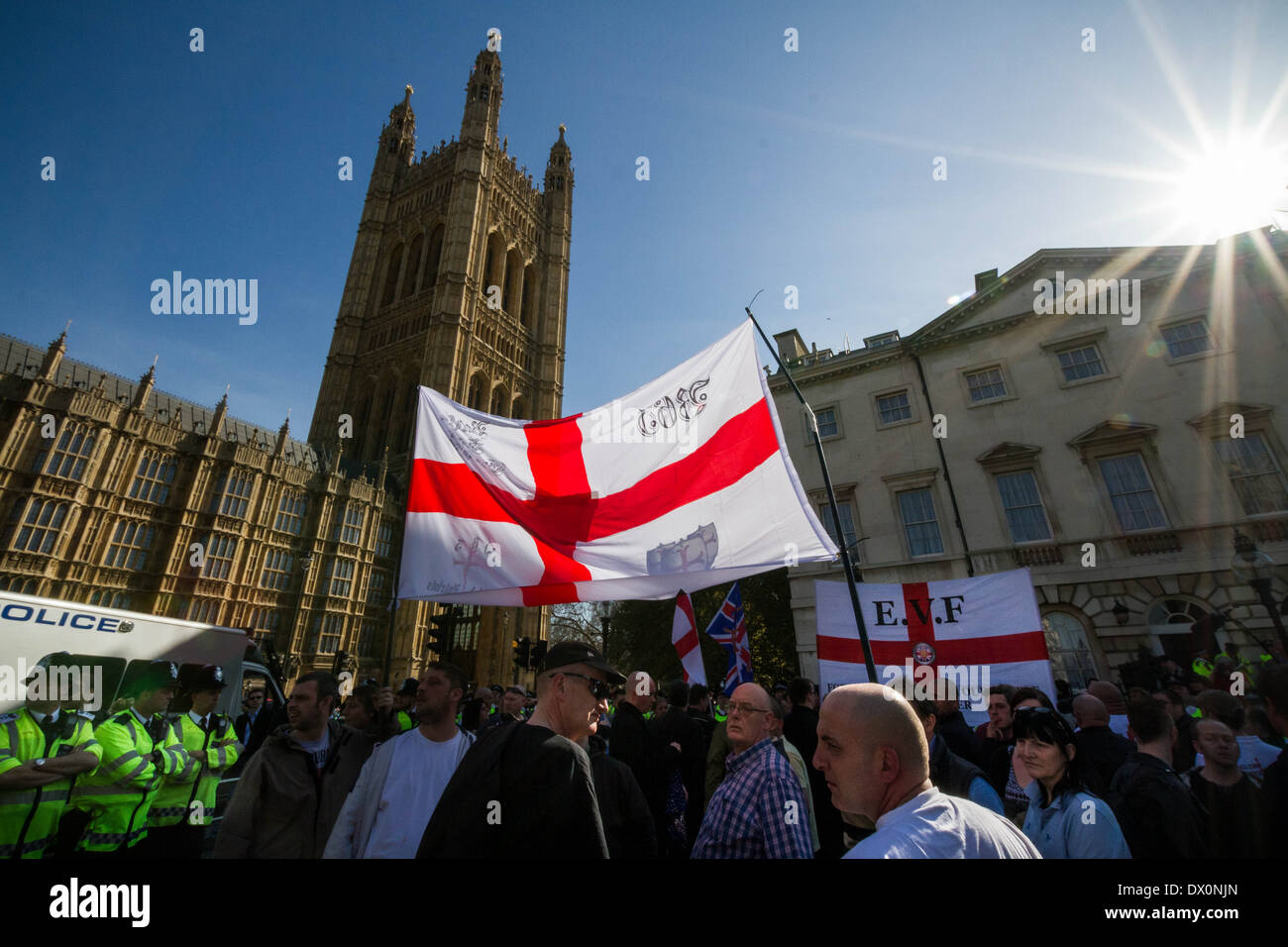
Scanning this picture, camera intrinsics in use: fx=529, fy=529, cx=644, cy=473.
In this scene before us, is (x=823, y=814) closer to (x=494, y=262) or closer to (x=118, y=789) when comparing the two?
(x=118, y=789)

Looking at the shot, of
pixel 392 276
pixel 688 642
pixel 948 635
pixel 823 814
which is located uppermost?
pixel 392 276

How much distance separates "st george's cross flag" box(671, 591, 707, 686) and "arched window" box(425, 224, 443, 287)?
5089 cm

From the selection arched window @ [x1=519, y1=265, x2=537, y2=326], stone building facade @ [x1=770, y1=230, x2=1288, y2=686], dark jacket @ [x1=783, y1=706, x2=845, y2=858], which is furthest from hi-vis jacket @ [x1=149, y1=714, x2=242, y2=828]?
arched window @ [x1=519, y1=265, x2=537, y2=326]

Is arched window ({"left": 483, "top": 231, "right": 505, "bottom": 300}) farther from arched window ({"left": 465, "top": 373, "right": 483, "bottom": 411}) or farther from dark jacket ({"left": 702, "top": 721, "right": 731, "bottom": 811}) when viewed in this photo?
dark jacket ({"left": 702, "top": 721, "right": 731, "bottom": 811})

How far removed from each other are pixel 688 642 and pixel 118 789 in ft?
18.6

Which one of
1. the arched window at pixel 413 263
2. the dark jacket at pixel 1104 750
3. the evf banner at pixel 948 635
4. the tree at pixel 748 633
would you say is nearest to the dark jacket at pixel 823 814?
the dark jacket at pixel 1104 750

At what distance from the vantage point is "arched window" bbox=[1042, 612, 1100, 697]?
14.9 m

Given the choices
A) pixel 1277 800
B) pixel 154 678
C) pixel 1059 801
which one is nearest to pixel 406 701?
pixel 154 678

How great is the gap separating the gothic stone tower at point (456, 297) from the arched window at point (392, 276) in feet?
0.45

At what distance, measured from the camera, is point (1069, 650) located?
1514cm

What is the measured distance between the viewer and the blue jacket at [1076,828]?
2492 millimetres

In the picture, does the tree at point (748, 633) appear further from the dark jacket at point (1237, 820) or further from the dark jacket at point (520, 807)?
the dark jacket at point (520, 807)

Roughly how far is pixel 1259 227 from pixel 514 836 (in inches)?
999
